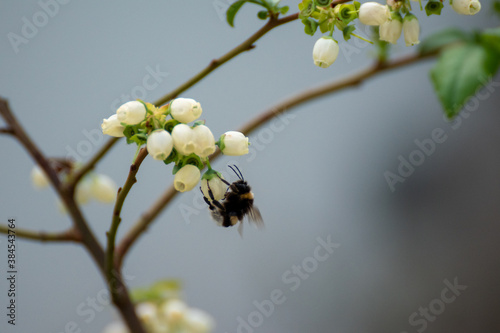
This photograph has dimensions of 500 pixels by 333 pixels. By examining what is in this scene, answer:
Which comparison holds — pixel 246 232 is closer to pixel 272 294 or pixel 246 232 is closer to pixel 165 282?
pixel 272 294

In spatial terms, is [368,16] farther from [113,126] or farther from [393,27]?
[113,126]

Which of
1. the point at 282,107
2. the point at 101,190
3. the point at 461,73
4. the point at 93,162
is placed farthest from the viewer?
the point at 101,190

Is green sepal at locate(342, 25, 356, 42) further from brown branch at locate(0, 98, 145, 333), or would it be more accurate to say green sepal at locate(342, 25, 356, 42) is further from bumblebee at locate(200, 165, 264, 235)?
brown branch at locate(0, 98, 145, 333)

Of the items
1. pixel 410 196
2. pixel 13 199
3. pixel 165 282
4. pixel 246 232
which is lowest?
pixel 410 196

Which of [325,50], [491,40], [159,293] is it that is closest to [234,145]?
[325,50]

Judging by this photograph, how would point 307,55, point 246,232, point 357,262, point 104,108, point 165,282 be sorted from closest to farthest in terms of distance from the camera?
1. point 165,282
2. point 104,108
3. point 246,232
4. point 307,55
5. point 357,262

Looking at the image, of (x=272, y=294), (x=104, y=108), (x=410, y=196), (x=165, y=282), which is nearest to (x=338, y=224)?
(x=410, y=196)
